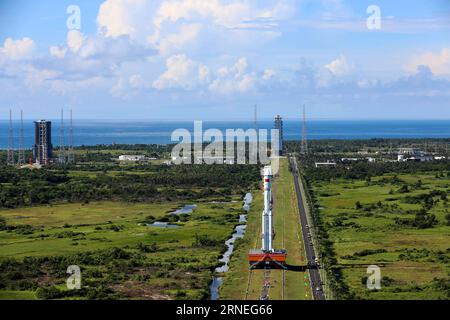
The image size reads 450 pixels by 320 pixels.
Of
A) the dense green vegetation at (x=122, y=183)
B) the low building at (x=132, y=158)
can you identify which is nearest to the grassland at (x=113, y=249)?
the dense green vegetation at (x=122, y=183)

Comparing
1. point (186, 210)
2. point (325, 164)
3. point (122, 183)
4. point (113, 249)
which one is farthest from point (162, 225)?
point (325, 164)

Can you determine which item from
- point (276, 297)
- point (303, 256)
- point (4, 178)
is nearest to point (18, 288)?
point (276, 297)

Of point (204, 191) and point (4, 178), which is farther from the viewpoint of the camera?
point (4, 178)

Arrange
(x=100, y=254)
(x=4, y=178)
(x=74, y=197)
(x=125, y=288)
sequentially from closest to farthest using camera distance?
(x=125, y=288) → (x=100, y=254) → (x=74, y=197) → (x=4, y=178)

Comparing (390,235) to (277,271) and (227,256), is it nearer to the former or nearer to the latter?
(227,256)

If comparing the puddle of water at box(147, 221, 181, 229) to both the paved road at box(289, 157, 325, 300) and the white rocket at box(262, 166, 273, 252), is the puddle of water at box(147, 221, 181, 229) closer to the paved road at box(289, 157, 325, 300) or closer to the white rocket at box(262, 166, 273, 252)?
the paved road at box(289, 157, 325, 300)

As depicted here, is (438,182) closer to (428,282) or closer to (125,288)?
(428,282)

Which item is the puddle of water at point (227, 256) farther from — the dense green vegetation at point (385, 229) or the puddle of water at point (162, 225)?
the dense green vegetation at point (385, 229)
